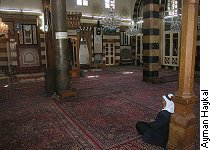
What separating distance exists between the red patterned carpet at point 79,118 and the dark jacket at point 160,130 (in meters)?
0.11

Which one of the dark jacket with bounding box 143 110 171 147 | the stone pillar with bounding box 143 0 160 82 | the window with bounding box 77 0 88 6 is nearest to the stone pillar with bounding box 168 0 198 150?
the dark jacket with bounding box 143 110 171 147

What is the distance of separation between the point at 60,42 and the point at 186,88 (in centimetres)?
391

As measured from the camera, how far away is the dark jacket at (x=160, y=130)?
100 inches

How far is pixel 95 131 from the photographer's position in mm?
3195

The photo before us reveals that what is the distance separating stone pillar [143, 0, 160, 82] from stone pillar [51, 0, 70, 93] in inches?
132

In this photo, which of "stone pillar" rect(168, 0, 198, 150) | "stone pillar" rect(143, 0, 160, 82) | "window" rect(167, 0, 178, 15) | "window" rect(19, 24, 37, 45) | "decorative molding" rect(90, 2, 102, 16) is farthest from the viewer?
"decorative molding" rect(90, 2, 102, 16)

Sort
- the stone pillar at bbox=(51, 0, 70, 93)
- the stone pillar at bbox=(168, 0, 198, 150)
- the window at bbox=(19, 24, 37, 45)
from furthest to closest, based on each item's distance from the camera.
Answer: the window at bbox=(19, 24, 37, 45) < the stone pillar at bbox=(51, 0, 70, 93) < the stone pillar at bbox=(168, 0, 198, 150)

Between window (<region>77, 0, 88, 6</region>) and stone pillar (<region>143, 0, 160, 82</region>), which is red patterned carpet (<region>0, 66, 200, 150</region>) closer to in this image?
stone pillar (<region>143, 0, 160, 82</region>)

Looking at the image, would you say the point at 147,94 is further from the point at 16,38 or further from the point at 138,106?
the point at 16,38

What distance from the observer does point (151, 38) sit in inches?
288

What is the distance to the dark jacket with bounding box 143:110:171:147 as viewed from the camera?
2.54 m

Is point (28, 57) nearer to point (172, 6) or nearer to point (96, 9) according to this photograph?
point (96, 9)

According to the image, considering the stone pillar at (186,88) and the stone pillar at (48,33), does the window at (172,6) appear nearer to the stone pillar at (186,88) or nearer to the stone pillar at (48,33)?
the stone pillar at (48,33)

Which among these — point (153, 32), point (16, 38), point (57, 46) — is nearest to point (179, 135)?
point (57, 46)
